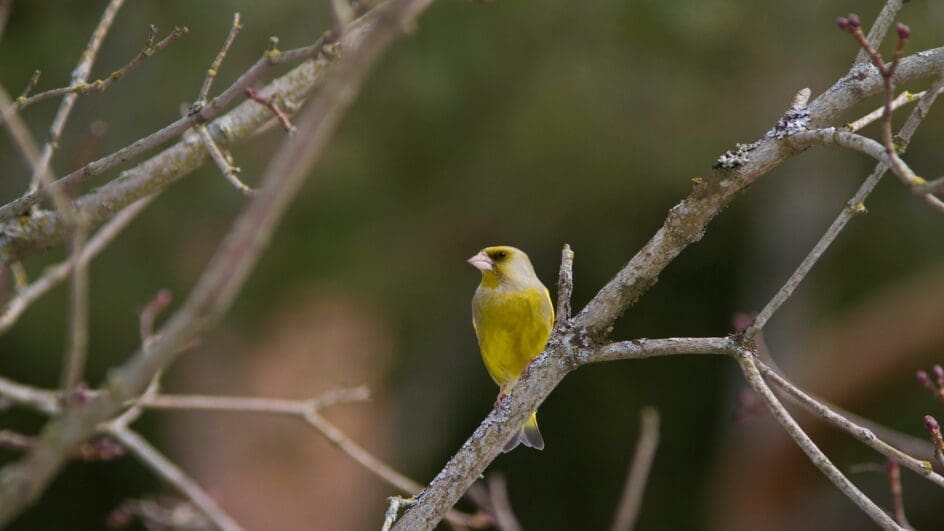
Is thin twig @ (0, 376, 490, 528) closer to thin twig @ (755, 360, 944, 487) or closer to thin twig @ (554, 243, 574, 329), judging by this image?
thin twig @ (554, 243, 574, 329)

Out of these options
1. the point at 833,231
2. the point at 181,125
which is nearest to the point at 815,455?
the point at 833,231

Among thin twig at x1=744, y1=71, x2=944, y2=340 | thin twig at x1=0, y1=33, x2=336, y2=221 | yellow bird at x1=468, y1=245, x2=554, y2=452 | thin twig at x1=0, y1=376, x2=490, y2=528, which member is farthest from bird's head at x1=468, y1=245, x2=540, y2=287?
thin twig at x1=744, y1=71, x2=944, y2=340

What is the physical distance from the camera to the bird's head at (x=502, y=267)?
4156 mm

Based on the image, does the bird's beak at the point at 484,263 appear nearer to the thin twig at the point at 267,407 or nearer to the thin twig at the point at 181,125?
the thin twig at the point at 267,407

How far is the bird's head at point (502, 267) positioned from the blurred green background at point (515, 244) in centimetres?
251

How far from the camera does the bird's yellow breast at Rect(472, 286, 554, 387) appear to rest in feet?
13.2

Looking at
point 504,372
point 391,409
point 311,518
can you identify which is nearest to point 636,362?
point 391,409

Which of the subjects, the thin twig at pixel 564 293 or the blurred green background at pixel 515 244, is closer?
the thin twig at pixel 564 293

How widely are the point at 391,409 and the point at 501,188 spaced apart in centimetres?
212

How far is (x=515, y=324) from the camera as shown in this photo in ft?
13.2

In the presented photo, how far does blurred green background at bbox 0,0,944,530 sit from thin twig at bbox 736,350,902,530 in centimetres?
455

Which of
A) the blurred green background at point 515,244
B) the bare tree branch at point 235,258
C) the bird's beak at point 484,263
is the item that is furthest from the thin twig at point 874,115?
the blurred green background at point 515,244

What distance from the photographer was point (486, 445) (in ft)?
7.79

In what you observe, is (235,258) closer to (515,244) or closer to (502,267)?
(502,267)
